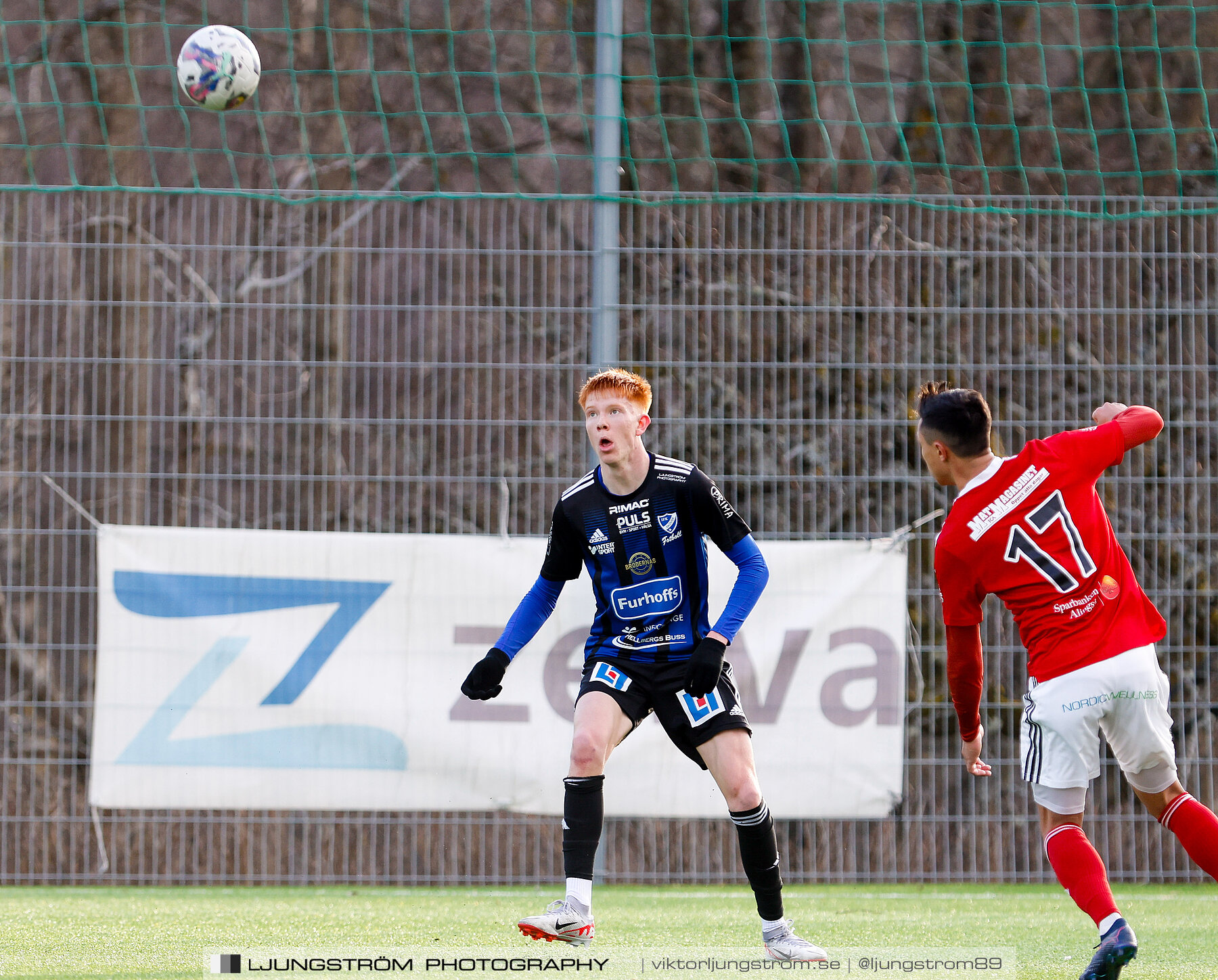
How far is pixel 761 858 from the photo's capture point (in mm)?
4453

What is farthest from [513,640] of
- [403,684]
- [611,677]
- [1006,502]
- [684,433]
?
[684,433]

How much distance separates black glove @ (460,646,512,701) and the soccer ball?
3.05 meters

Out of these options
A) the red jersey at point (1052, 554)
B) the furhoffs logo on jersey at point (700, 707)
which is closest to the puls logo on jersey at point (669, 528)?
the furhoffs logo on jersey at point (700, 707)

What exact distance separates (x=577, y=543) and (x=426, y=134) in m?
5.65

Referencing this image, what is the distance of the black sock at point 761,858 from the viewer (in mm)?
Answer: 4414

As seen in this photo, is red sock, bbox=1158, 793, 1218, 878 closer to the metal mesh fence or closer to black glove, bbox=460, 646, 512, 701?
black glove, bbox=460, 646, 512, 701

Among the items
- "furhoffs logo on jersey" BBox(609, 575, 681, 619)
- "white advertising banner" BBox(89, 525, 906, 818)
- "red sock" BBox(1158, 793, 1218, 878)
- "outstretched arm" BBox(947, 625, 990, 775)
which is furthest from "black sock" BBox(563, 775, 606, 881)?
"white advertising banner" BBox(89, 525, 906, 818)

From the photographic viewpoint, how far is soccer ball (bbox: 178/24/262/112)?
6348 mm

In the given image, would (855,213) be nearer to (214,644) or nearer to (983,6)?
(983,6)

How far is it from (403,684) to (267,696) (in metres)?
0.61

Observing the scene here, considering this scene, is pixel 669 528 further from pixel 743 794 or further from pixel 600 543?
pixel 743 794

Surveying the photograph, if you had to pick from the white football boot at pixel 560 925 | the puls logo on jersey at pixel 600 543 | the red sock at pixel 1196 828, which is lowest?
the white football boot at pixel 560 925

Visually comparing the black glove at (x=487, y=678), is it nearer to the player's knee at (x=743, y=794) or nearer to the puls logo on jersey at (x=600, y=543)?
the puls logo on jersey at (x=600, y=543)

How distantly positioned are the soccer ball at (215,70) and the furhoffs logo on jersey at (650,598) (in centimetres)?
310
